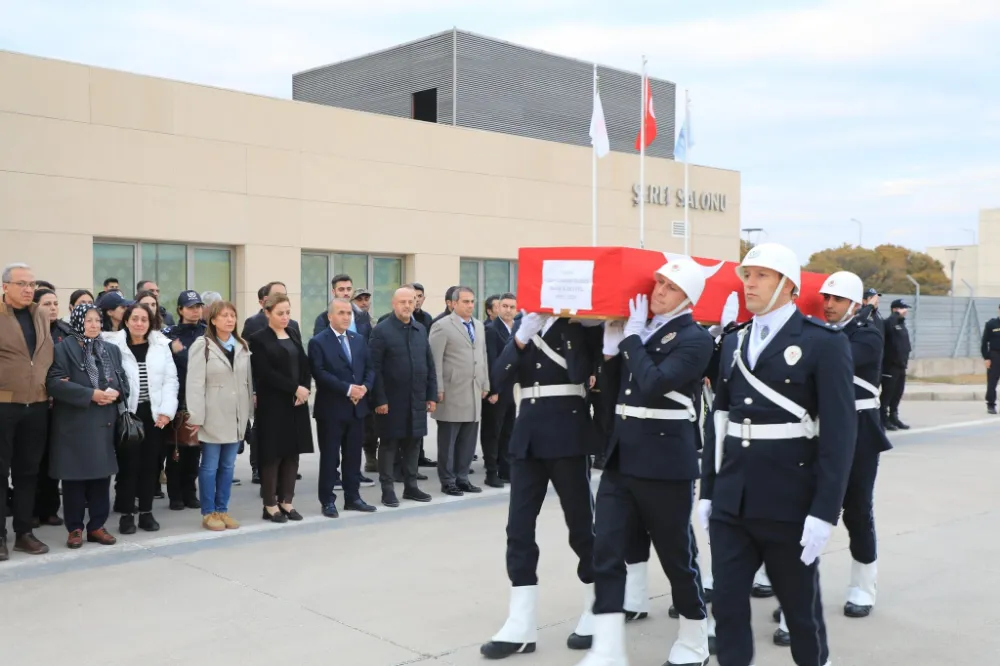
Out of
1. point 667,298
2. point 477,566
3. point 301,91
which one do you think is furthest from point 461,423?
point 301,91

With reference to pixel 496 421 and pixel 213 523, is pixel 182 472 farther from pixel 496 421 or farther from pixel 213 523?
pixel 496 421

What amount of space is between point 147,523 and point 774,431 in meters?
5.98

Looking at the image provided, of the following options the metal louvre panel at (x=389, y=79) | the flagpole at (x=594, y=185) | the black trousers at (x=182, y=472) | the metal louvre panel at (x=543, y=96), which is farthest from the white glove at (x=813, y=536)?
the metal louvre panel at (x=389, y=79)

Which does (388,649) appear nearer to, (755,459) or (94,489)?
(755,459)

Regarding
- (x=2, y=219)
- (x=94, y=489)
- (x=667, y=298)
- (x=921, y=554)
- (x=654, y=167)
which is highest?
(x=654, y=167)

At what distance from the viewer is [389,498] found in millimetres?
9461

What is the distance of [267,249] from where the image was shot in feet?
63.5

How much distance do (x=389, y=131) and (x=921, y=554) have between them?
619 inches

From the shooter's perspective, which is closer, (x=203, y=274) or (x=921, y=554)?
(x=921, y=554)

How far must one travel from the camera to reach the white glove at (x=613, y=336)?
17.6ft

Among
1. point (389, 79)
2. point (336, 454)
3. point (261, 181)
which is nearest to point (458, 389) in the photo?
point (336, 454)

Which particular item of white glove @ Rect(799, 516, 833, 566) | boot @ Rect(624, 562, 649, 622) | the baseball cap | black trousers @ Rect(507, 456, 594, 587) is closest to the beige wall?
the baseball cap

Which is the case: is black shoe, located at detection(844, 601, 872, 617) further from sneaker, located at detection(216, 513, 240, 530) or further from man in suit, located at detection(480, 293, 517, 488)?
man in suit, located at detection(480, 293, 517, 488)

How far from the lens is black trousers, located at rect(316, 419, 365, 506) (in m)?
9.05
